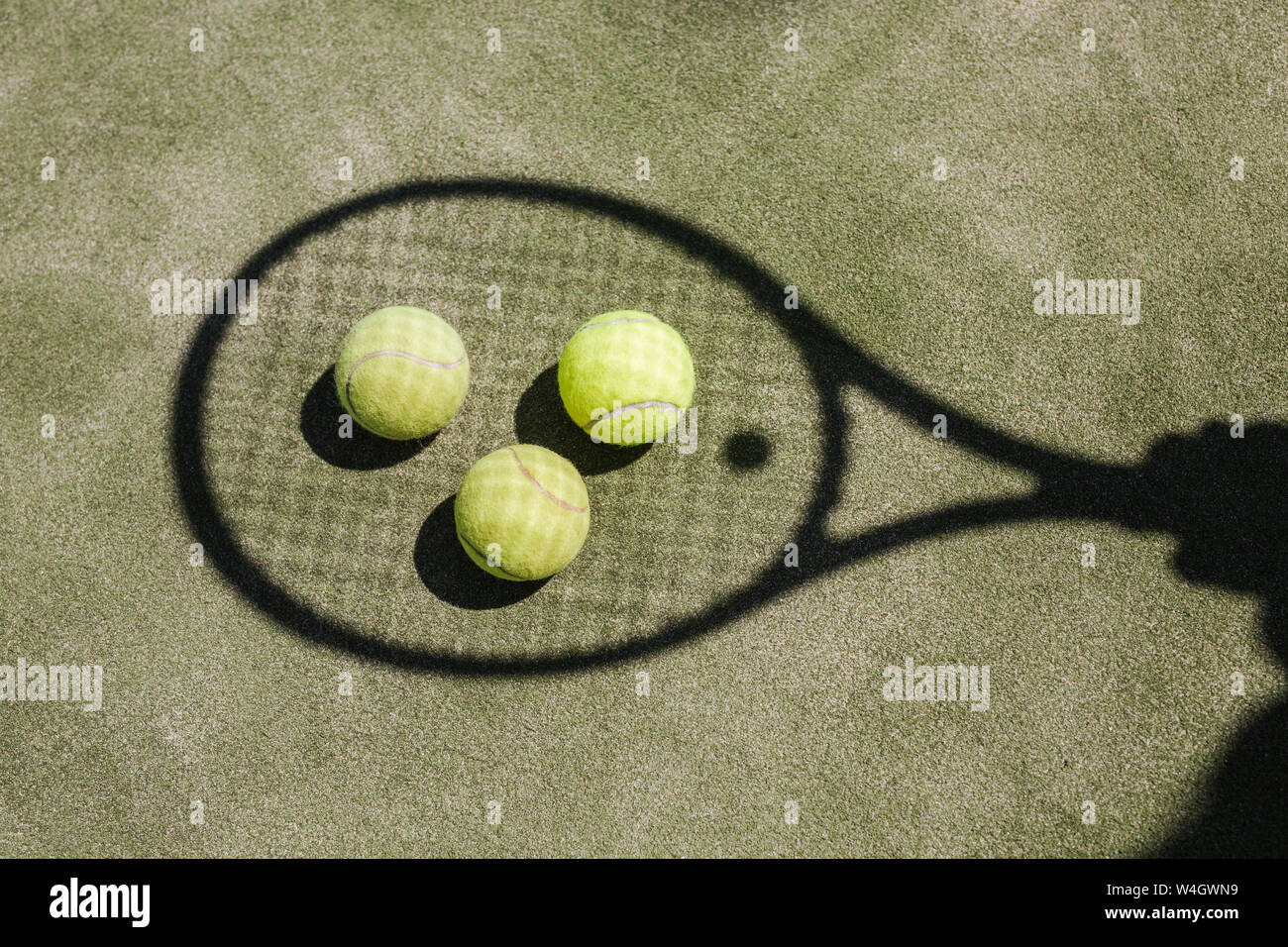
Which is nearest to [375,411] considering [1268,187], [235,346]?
[235,346]

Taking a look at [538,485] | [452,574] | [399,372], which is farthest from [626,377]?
[452,574]

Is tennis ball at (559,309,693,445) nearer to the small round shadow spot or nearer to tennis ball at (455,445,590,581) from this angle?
tennis ball at (455,445,590,581)

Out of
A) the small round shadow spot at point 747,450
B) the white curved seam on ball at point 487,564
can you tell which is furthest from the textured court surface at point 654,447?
the white curved seam on ball at point 487,564

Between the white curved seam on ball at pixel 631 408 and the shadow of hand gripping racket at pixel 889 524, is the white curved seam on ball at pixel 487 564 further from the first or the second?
the white curved seam on ball at pixel 631 408

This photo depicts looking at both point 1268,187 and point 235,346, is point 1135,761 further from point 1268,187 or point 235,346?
point 235,346

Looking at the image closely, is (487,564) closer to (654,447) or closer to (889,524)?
(654,447)

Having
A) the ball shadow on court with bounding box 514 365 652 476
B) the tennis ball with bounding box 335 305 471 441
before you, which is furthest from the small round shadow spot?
the tennis ball with bounding box 335 305 471 441

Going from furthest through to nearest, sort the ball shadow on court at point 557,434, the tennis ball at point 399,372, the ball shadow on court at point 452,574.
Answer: the ball shadow on court at point 557,434 → the ball shadow on court at point 452,574 → the tennis ball at point 399,372
